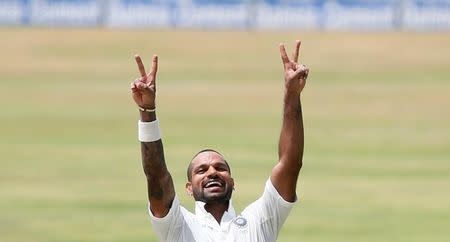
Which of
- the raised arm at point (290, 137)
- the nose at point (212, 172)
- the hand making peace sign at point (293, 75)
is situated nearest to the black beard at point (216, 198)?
the nose at point (212, 172)

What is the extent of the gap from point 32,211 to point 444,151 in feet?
29.6

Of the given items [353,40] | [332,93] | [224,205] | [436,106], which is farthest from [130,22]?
[224,205]

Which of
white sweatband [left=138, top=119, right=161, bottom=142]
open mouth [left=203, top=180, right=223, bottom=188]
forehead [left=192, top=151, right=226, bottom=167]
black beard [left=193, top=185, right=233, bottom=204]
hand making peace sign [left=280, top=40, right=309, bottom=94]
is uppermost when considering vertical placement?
hand making peace sign [left=280, top=40, right=309, bottom=94]

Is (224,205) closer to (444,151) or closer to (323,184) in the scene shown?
(323,184)

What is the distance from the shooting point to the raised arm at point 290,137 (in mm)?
8430

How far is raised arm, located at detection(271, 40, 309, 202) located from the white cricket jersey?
67 mm

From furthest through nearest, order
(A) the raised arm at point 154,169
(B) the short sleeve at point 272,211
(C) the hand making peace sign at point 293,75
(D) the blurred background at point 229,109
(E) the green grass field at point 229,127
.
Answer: (D) the blurred background at point 229,109
(E) the green grass field at point 229,127
(C) the hand making peace sign at point 293,75
(B) the short sleeve at point 272,211
(A) the raised arm at point 154,169

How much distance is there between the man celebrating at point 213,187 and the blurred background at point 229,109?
902cm

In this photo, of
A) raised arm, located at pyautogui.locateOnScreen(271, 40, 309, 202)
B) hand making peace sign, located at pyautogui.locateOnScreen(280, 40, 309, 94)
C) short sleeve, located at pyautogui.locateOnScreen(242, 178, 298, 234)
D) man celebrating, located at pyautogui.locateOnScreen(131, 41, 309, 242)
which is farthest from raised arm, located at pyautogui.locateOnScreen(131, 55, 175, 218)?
hand making peace sign, located at pyautogui.locateOnScreen(280, 40, 309, 94)

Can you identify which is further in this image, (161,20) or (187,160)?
(161,20)

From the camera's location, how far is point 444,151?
25.9 metres

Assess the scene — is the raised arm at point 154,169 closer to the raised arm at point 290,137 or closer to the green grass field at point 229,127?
the raised arm at point 290,137

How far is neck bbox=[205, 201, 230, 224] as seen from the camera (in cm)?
829

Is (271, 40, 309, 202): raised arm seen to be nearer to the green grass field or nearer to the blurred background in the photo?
the green grass field
